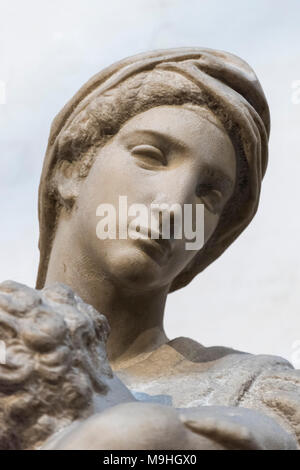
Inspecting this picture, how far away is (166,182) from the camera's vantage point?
11.7ft

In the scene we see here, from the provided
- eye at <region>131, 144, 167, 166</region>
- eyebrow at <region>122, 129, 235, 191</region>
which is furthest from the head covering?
eye at <region>131, 144, 167, 166</region>

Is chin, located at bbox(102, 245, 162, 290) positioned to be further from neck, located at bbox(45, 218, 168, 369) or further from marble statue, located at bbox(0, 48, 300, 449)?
neck, located at bbox(45, 218, 168, 369)

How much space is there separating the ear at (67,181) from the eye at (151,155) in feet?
1.08

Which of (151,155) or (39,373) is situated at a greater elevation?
(151,155)

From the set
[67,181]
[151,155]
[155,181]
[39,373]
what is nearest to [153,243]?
[155,181]

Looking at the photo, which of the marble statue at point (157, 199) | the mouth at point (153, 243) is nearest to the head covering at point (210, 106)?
the marble statue at point (157, 199)

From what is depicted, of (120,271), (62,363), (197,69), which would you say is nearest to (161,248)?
(120,271)

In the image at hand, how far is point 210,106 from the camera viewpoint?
384 centimetres

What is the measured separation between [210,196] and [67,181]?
0.56m

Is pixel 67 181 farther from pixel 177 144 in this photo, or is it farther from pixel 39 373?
pixel 39 373

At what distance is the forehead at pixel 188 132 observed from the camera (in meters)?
3.67

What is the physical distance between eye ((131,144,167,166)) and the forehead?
0.11 ft

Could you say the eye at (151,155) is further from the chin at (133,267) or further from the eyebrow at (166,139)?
the chin at (133,267)

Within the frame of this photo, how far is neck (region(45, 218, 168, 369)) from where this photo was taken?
3.71m
